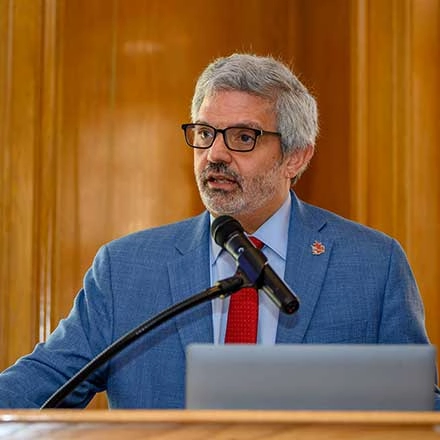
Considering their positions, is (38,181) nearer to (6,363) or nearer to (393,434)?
(6,363)

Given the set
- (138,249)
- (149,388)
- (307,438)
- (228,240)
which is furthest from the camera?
(138,249)

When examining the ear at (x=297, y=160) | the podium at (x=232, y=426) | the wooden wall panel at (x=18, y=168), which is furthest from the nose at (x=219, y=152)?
the podium at (x=232, y=426)

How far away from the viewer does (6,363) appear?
3309 mm

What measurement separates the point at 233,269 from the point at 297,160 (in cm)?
39

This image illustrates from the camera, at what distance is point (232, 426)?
1343 mm

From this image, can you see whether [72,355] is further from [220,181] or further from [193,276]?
[220,181]

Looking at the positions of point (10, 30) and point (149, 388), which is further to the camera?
point (10, 30)

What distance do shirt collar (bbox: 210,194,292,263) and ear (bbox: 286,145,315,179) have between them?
0.42 ft

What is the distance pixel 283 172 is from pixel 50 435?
4.97 feet

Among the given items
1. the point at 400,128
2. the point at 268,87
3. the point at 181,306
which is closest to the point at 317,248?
the point at 268,87

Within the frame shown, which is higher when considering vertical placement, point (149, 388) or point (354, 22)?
point (354, 22)

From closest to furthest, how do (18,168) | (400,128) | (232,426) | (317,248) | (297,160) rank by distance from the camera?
(232,426) < (317,248) < (297,160) < (18,168) < (400,128)

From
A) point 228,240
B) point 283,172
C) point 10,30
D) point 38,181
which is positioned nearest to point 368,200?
point 283,172

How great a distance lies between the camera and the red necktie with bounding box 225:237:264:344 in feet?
8.09
